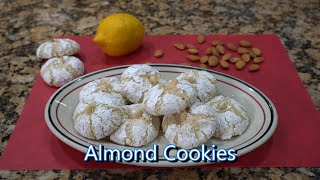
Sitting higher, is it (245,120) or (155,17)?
(245,120)

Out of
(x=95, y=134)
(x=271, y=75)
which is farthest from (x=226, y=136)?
(x=271, y=75)

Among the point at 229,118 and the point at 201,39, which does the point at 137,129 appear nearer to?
the point at 229,118

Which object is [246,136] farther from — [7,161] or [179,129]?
[7,161]

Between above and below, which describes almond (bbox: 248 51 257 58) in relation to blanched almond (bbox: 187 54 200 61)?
above

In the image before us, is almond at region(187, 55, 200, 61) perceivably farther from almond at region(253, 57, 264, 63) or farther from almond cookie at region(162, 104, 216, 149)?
almond cookie at region(162, 104, 216, 149)

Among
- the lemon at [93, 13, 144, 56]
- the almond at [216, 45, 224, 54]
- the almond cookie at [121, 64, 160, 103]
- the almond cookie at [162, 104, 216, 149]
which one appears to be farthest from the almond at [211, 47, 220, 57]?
the almond cookie at [162, 104, 216, 149]
